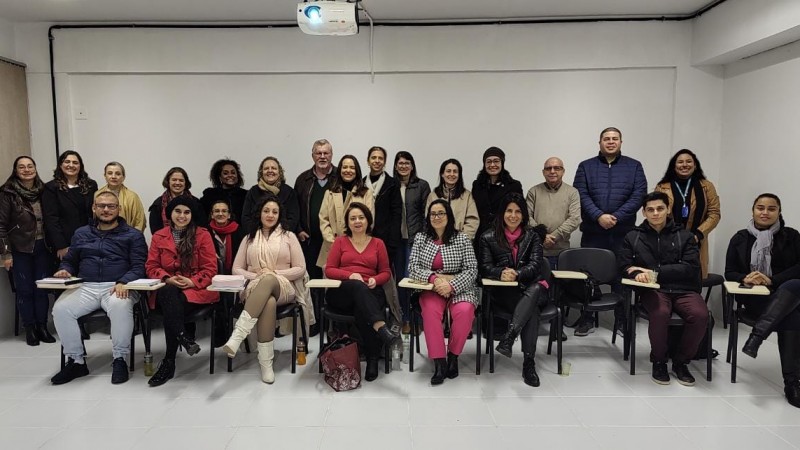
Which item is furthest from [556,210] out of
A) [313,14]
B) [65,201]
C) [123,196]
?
[65,201]

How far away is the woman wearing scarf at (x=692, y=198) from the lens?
3.88 meters

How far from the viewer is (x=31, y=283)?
4023 mm

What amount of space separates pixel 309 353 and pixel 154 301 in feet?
3.93

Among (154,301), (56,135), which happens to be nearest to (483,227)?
(154,301)

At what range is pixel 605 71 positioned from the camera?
15.9ft

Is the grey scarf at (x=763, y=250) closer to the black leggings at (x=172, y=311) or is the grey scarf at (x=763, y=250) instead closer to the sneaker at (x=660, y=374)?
the sneaker at (x=660, y=374)

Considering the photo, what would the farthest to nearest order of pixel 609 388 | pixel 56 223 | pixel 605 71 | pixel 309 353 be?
pixel 605 71 → pixel 56 223 → pixel 309 353 → pixel 609 388

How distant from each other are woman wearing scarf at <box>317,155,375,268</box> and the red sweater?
16.5 inches

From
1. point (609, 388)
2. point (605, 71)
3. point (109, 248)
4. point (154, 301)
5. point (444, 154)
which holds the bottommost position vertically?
point (609, 388)

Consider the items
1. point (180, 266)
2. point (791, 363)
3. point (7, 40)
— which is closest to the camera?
point (791, 363)

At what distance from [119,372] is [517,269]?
2.87 meters

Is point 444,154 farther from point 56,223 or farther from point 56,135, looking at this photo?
point 56,135

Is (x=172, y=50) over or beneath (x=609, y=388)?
over

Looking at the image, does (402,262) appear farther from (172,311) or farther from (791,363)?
(791,363)
